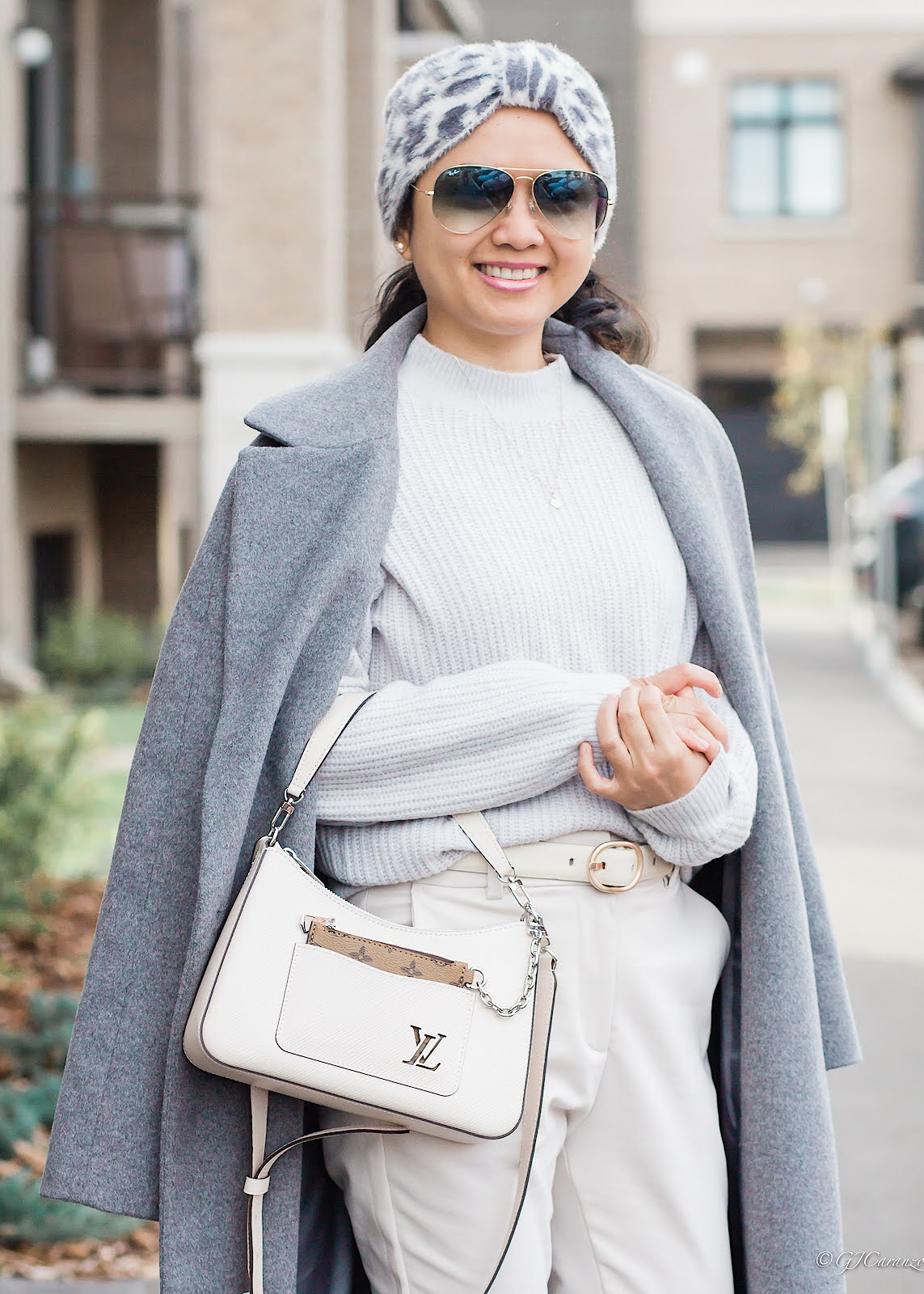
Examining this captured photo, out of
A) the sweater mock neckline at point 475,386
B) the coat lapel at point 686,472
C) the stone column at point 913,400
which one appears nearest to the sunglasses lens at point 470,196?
the sweater mock neckline at point 475,386

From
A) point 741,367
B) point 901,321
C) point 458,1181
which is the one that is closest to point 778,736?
point 458,1181

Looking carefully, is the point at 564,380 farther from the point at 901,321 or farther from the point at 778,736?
the point at 901,321

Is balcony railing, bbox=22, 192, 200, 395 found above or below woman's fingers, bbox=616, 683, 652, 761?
above

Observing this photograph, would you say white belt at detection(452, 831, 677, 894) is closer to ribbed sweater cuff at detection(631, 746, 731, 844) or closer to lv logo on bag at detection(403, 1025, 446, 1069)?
ribbed sweater cuff at detection(631, 746, 731, 844)

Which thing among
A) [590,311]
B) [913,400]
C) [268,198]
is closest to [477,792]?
[590,311]

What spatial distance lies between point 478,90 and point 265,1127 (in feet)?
4.23

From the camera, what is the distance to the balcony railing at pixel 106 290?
12.0 metres

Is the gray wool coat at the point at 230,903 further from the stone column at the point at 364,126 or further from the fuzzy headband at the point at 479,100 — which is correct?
the stone column at the point at 364,126

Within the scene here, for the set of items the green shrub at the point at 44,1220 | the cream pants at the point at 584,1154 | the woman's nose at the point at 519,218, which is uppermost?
the woman's nose at the point at 519,218

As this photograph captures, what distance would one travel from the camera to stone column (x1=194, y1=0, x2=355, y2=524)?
1021cm

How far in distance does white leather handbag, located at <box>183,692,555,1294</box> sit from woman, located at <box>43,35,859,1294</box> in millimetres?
77

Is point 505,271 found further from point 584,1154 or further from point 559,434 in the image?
point 584,1154

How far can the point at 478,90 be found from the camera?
2.07 metres

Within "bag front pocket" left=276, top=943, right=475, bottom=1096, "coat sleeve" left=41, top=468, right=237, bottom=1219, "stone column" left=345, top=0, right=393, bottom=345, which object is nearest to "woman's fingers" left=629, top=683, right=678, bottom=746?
"bag front pocket" left=276, top=943, right=475, bottom=1096
